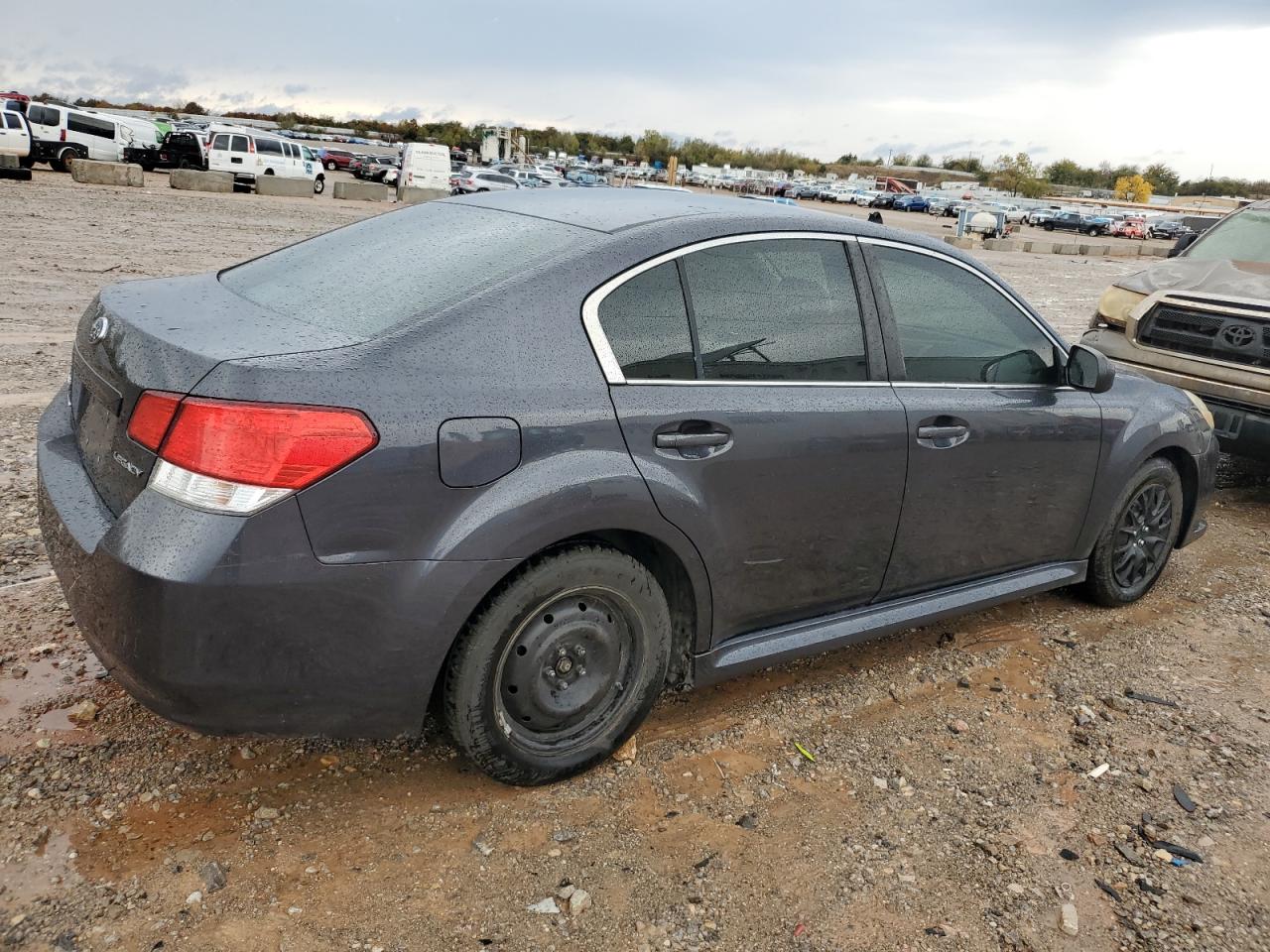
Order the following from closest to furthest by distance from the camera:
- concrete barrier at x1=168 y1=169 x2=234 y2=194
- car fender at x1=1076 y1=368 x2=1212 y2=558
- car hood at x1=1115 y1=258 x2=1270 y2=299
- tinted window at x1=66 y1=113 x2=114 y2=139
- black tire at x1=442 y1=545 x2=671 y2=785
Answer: black tire at x1=442 y1=545 x2=671 y2=785 < car fender at x1=1076 y1=368 x2=1212 y2=558 < car hood at x1=1115 y1=258 x2=1270 y2=299 < concrete barrier at x1=168 y1=169 x2=234 y2=194 < tinted window at x1=66 y1=113 x2=114 y2=139

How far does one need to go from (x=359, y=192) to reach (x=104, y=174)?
8122 mm

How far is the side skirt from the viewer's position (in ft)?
10.9

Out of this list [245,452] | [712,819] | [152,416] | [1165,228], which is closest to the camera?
[245,452]

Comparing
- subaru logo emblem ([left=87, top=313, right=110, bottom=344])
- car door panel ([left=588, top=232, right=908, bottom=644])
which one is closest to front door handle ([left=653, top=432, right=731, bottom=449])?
car door panel ([left=588, top=232, right=908, bottom=644])

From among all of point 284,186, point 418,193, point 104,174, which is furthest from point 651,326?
point 418,193

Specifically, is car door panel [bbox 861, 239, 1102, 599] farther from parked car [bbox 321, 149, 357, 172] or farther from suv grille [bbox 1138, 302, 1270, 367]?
parked car [bbox 321, 149, 357, 172]

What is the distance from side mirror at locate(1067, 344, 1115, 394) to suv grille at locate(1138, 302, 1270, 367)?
297cm

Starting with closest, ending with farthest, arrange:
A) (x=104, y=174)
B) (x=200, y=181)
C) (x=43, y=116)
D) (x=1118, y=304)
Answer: (x=1118, y=304) < (x=104, y=174) < (x=200, y=181) < (x=43, y=116)

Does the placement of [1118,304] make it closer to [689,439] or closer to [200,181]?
[689,439]

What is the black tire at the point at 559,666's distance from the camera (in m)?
2.77

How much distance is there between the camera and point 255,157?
33.3 m

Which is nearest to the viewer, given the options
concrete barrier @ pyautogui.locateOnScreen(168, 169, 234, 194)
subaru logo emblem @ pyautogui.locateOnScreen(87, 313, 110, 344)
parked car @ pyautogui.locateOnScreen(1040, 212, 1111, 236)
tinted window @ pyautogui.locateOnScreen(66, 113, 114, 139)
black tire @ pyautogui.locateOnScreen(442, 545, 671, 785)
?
black tire @ pyautogui.locateOnScreen(442, 545, 671, 785)

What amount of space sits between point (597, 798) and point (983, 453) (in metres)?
1.87

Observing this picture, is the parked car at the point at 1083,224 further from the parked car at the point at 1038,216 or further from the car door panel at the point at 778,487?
the car door panel at the point at 778,487
